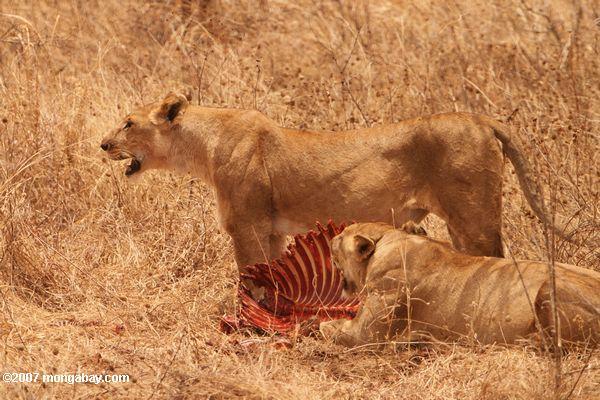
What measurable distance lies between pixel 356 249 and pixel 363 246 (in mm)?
45

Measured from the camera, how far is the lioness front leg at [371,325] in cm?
630

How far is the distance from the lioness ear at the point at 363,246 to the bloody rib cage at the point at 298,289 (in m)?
0.44

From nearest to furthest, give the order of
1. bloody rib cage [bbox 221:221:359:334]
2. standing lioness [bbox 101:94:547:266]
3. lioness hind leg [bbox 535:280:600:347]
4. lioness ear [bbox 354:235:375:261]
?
lioness hind leg [bbox 535:280:600:347] < lioness ear [bbox 354:235:375:261] < bloody rib cage [bbox 221:221:359:334] < standing lioness [bbox 101:94:547:266]

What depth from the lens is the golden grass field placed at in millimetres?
5887

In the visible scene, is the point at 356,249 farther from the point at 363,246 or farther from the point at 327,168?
the point at 327,168

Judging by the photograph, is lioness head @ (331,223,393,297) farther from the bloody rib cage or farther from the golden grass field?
the golden grass field

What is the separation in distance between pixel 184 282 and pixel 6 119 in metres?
2.29

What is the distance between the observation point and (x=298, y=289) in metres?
7.03

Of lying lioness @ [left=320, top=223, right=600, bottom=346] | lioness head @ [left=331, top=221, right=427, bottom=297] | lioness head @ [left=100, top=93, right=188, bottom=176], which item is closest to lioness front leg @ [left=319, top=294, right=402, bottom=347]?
lying lioness @ [left=320, top=223, right=600, bottom=346]

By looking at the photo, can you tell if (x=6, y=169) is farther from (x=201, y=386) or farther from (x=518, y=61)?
(x=518, y=61)

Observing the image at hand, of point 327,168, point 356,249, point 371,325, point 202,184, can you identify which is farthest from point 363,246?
point 202,184

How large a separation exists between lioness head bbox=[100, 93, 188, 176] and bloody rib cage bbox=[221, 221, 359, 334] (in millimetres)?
1368

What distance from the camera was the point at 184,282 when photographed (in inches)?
305

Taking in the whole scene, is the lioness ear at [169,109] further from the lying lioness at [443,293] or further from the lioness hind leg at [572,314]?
the lioness hind leg at [572,314]
